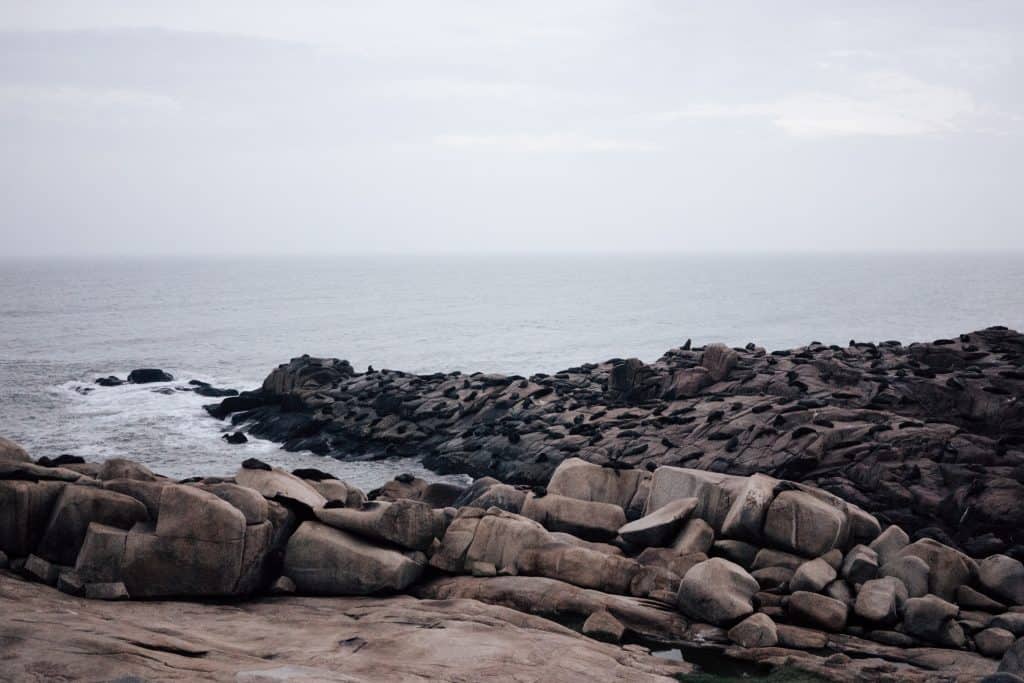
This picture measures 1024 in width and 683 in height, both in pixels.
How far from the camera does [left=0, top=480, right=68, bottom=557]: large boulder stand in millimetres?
21219

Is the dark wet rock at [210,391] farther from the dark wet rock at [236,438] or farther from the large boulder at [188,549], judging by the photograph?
the large boulder at [188,549]

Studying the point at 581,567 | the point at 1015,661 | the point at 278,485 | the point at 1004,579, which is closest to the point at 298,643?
the point at 278,485

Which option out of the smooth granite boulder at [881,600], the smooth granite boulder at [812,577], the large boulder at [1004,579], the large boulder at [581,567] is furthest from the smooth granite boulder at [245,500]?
the large boulder at [1004,579]

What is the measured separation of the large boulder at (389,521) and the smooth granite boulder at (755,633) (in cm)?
848

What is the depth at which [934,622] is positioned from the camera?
21.2m

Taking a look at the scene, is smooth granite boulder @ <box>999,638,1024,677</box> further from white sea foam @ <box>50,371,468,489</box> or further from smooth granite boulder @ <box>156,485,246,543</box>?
white sea foam @ <box>50,371,468,489</box>

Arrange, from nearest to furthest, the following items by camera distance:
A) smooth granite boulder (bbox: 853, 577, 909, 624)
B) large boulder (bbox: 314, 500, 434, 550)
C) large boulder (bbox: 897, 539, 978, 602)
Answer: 1. smooth granite boulder (bbox: 853, 577, 909, 624)
2. large boulder (bbox: 897, 539, 978, 602)
3. large boulder (bbox: 314, 500, 434, 550)

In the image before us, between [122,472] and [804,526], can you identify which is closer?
[122,472]

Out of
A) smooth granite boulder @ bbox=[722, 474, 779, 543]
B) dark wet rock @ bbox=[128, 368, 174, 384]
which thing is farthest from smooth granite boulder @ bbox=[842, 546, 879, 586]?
dark wet rock @ bbox=[128, 368, 174, 384]

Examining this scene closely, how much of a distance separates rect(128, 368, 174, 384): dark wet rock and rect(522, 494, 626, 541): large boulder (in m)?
55.7

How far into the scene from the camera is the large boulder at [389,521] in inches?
931

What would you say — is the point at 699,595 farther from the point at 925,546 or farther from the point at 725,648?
the point at 925,546

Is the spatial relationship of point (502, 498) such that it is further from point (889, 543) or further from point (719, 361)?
point (719, 361)

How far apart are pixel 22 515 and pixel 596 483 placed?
650 inches
